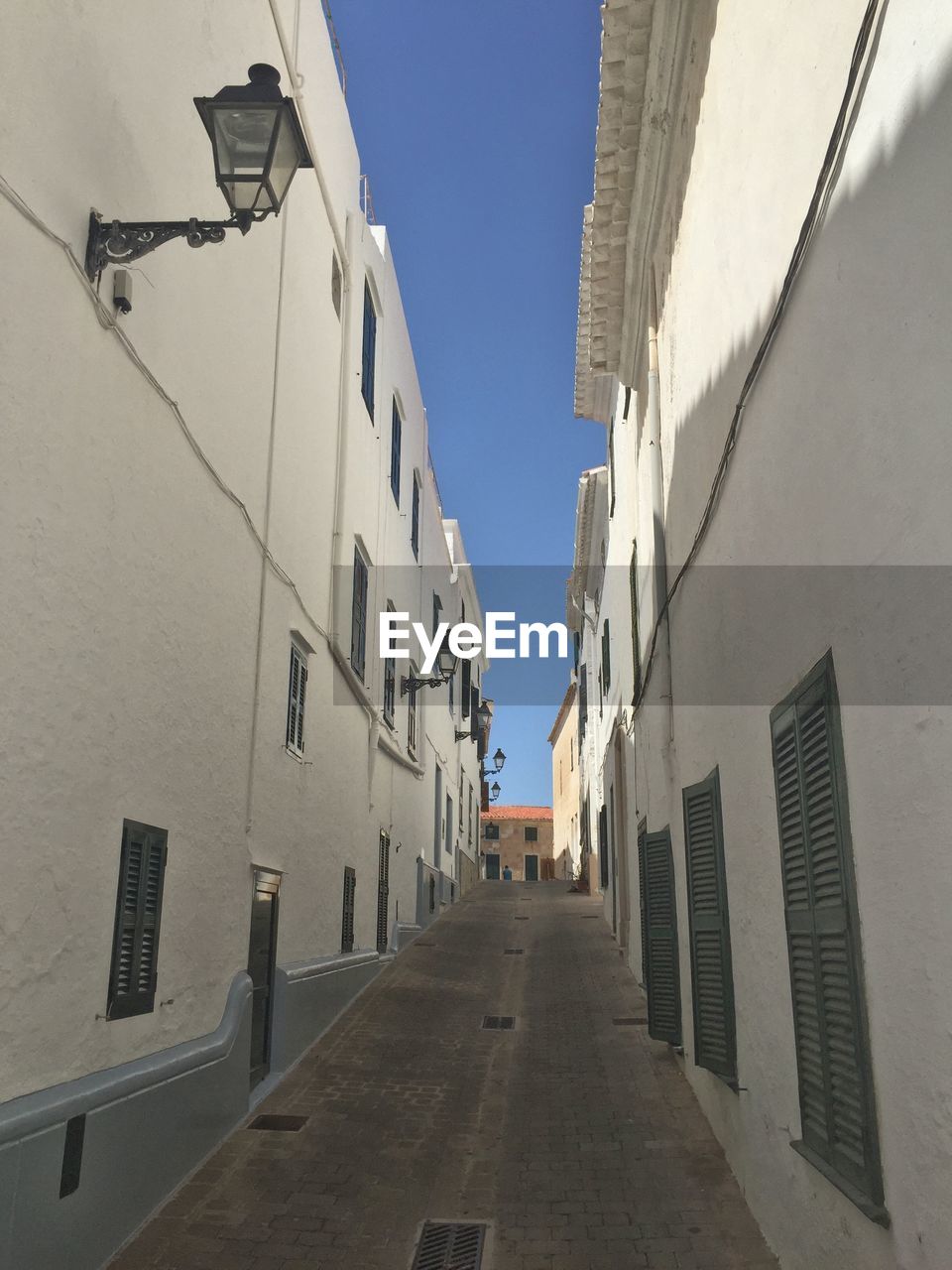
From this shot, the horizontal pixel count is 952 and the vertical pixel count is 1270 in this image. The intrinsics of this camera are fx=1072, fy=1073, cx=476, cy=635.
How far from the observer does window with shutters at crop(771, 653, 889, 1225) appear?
3.68 metres

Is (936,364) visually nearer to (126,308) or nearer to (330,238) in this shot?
(126,308)

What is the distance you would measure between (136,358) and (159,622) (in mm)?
1531

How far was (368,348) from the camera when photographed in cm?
1395

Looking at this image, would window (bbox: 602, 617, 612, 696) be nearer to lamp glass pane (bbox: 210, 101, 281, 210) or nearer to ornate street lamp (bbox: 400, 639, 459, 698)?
ornate street lamp (bbox: 400, 639, 459, 698)

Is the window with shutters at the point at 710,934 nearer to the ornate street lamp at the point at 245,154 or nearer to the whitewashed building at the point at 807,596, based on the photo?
the whitewashed building at the point at 807,596

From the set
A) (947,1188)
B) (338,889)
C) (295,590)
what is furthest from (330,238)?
(947,1188)

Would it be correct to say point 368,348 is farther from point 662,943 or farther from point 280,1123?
point 280,1123

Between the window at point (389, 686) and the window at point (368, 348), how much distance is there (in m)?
3.15

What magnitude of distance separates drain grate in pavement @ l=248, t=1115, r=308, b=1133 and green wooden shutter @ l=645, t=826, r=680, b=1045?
285cm

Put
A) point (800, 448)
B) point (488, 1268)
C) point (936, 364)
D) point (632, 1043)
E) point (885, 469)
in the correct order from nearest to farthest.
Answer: point (936, 364) → point (885, 469) → point (800, 448) → point (488, 1268) → point (632, 1043)

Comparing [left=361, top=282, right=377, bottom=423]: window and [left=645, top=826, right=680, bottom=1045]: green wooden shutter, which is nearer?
[left=645, top=826, right=680, bottom=1045]: green wooden shutter

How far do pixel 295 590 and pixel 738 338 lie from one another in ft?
17.0

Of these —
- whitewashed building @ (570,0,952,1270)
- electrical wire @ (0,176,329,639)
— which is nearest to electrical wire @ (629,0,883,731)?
whitewashed building @ (570,0,952,1270)

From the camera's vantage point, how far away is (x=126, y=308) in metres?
5.75
